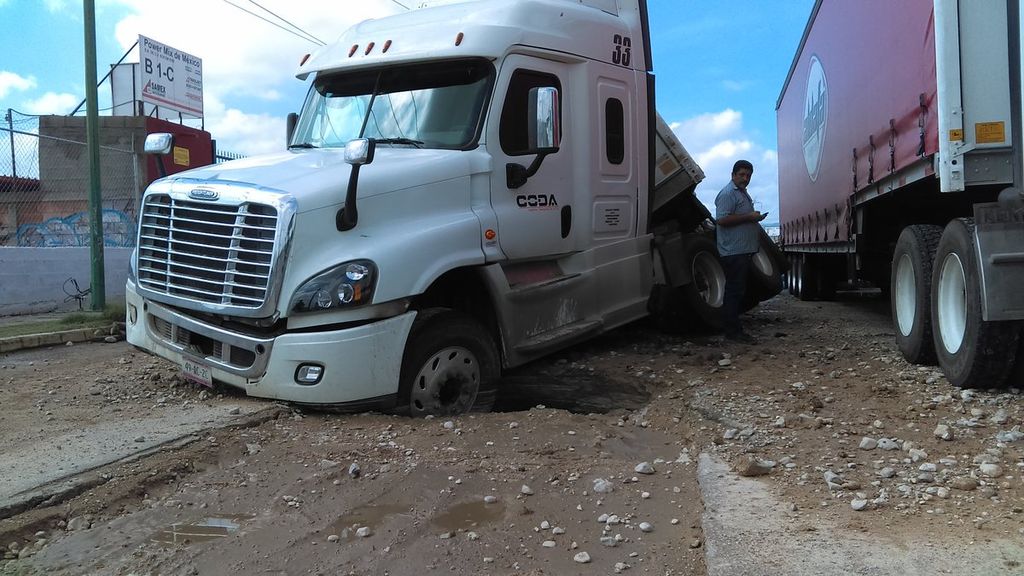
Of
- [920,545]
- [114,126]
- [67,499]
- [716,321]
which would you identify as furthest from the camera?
[114,126]

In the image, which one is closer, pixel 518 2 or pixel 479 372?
pixel 479 372

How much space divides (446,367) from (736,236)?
12.8 ft

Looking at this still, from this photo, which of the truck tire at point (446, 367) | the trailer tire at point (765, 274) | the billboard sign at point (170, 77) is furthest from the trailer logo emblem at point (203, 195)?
the billboard sign at point (170, 77)

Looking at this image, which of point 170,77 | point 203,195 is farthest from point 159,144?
point 170,77

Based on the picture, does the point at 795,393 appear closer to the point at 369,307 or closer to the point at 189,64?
the point at 369,307

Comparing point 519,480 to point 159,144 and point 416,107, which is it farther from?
point 159,144

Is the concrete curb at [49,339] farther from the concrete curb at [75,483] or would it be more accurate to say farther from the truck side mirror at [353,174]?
the truck side mirror at [353,174]

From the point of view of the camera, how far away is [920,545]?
2939 millimetres

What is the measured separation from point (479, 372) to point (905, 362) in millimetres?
3614

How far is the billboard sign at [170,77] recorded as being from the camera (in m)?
22.2

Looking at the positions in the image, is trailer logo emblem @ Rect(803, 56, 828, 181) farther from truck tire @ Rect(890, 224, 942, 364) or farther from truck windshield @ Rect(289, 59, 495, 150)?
truck windshield @ Rect(289, 59, 495, 150)

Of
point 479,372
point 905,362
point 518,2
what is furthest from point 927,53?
point 479,372

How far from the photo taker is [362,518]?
3496mm

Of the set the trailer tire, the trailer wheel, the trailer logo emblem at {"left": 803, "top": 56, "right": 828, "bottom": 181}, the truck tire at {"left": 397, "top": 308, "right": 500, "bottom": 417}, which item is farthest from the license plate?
the trailer wheel
